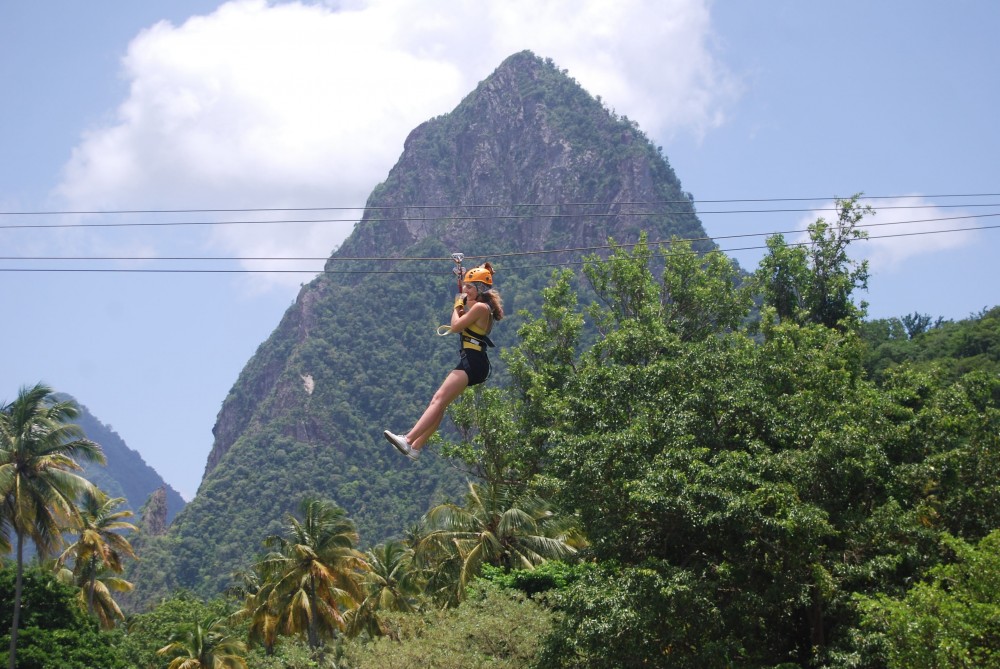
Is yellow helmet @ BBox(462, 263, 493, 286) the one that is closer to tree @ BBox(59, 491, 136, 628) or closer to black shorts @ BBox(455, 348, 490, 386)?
black shorts @ BBox(455, 348, 490, 386)

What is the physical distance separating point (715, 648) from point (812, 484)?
358cm

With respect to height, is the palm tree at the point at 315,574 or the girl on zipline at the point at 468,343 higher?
the girl on zipline at the point at 468,343

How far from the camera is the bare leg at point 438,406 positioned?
10258mm

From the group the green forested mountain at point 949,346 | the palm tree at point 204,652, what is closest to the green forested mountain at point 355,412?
the green forested mountain at point 949,346

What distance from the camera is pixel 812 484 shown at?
18.5 m

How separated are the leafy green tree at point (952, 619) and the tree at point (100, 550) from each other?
109 ft

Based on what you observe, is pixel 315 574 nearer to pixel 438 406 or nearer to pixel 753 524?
pixel 753 524

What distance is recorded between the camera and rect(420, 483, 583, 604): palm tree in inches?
1128

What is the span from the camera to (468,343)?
10.7 metres

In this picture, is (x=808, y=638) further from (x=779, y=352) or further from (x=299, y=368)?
(x=299, y=368)

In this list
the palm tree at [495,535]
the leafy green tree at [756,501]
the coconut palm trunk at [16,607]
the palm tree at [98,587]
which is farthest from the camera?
the palm tree at [98,587]

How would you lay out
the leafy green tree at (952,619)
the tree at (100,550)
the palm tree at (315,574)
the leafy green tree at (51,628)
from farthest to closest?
the tree at (100,550) → the palm tree at (315,574) → the leafy green tree at (51,628) → the leafy green tree at (952,619)

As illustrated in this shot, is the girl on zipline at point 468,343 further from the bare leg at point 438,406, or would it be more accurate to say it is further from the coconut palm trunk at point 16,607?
the coconut palm trunk at point 16,607

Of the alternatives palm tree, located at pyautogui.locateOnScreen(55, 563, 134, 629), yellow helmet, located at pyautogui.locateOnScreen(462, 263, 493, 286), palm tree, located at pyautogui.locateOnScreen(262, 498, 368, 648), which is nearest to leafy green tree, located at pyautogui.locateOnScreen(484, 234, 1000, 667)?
yellow helmet, located at pyautogui.locateOnScreen(462, 263, 493, 286)
